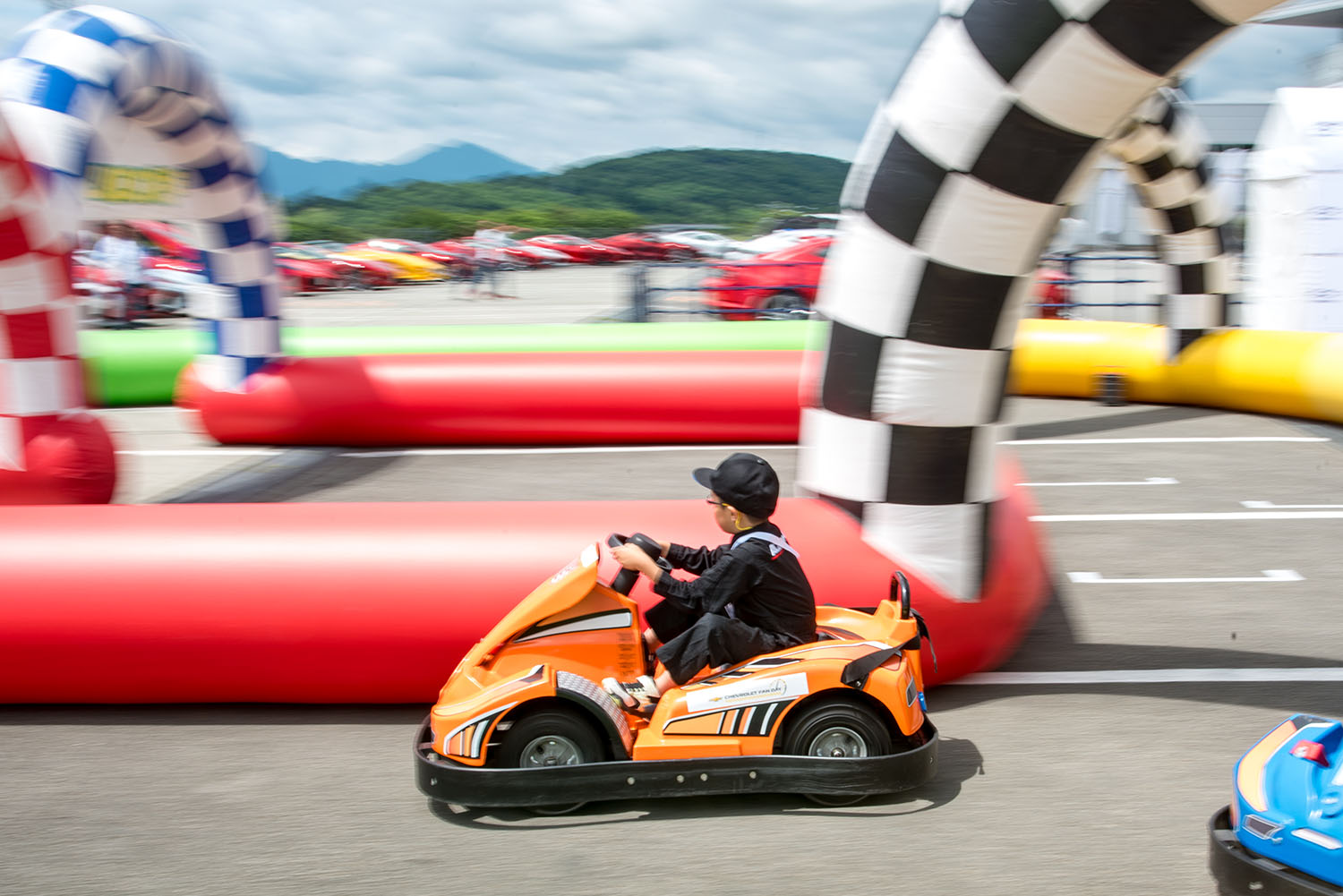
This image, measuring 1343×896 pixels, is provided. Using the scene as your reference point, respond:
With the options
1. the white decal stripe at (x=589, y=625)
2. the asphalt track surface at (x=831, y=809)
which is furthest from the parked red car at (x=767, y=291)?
the white decal stripe at (x=589, y=625)

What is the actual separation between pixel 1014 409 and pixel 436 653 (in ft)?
26.7

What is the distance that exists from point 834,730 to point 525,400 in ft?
20.1

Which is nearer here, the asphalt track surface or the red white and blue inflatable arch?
the asphalt track surface

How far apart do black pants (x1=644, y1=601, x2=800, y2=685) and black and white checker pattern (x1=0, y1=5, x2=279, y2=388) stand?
4384mm

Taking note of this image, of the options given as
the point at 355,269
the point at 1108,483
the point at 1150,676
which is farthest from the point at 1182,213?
the point at 355,269

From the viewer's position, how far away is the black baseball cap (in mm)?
3590

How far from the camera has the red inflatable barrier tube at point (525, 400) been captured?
30.1 feet

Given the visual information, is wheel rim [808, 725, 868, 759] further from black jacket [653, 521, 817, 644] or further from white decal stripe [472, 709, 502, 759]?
white decal stripe [472, 709, 502, 759]

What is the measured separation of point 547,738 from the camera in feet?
11.3

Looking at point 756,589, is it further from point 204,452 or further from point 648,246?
point 648,246

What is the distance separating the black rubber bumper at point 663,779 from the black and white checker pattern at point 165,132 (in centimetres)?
426

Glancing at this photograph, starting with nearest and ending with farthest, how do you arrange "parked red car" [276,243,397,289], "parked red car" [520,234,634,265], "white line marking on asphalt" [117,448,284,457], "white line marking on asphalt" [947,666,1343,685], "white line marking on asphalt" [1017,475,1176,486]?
"white line marking on asphalt" [947,666,1343,685] → "white line marking on asphalt" [1017,475,1176,486] → "white line marking on asphalt" [117,448,284,457] → "parked red car" [276,243,397,289] → "parked red car" [520,234,634,265]

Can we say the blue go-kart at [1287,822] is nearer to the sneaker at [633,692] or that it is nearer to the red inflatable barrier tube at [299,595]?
the red inflatable barrier tube at [299,595]

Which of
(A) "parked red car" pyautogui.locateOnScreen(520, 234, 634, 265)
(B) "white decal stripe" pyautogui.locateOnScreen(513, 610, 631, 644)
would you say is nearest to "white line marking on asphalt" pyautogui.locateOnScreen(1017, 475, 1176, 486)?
(B) "white decal stripe" pyautogui.locateOnScreen(513, 610, 631, 644)
